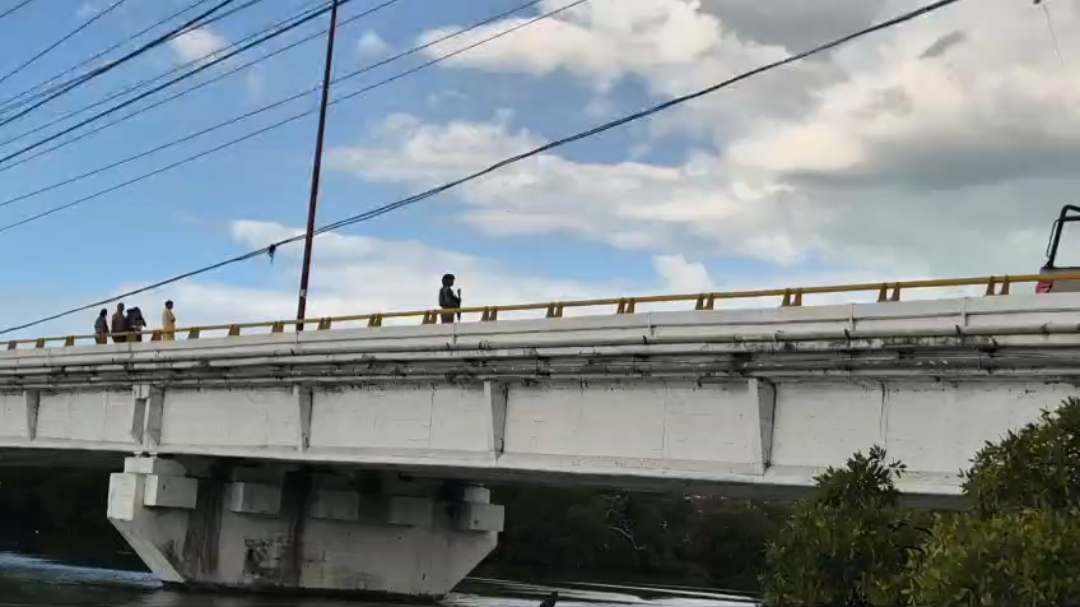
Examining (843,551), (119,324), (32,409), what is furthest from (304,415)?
(843,551)

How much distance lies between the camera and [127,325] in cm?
4422

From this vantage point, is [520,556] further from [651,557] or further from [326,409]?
[326,409]

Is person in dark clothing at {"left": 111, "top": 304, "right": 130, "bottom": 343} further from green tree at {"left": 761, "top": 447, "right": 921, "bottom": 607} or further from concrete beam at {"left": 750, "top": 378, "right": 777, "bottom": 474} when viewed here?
green tree at {"left": 761, "top": 447, "right": 921, "bottom": 607}

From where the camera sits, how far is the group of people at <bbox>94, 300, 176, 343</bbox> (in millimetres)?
41344

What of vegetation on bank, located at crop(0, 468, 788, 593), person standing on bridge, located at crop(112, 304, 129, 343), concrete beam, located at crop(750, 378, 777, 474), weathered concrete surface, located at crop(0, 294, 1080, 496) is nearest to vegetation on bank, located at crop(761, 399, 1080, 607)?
weathered concrete surface, located at crop(0, 294, 1080, 496)

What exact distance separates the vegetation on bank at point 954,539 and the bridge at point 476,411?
11.6 feet

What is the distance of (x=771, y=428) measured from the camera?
76.5 feet

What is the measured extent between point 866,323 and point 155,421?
2395 cm

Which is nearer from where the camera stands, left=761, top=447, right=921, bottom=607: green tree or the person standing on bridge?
left=761, top=447, right=921, bottom=607: green tree

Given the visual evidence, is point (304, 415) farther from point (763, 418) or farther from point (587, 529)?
point (587, 529)

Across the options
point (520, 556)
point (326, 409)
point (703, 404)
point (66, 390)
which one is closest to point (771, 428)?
point (703, 404)

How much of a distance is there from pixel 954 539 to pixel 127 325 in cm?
3500

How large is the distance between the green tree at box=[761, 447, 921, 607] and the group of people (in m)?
27.5

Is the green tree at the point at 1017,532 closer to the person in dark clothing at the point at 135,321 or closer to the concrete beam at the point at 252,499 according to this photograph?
the concrete beam at the point at 252,499
